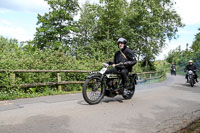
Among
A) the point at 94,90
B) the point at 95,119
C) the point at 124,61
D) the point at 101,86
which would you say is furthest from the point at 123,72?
the point at 95,119

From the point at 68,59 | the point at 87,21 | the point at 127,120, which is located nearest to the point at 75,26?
the point at 87,21

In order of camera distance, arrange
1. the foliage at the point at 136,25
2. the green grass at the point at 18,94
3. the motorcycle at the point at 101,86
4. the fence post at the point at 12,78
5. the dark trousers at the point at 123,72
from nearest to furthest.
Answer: the motorcycle at the point at 101,86
the dark trousers at the point at 123,72
the green grass at the point at 18,94
the fence post at the point at 12,78
the foliage at the point at 136,25

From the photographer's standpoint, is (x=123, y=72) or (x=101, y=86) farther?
(x=123, y=72)

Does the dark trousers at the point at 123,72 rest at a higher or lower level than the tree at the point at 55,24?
lower

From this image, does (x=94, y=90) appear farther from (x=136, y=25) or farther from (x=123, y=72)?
(x=136, y=25)

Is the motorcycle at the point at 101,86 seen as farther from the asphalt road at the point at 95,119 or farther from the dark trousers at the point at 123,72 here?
the asphalt road at the point at 95,119

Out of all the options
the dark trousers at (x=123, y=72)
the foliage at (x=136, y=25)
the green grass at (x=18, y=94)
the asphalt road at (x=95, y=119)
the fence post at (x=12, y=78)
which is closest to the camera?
the asphalt road at (x=95, y=119)

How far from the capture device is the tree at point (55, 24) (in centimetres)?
3441

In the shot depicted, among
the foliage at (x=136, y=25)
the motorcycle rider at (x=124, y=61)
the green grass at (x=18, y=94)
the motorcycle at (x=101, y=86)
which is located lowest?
the green grass at (x=18, y=94)

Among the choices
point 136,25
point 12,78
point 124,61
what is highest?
point 136,25

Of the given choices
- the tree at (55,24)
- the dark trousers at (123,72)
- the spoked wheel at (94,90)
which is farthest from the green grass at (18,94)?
the tree at (55,24)

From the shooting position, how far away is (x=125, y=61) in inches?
272

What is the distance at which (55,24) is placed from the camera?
117 ft

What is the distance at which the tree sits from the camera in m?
34.4
